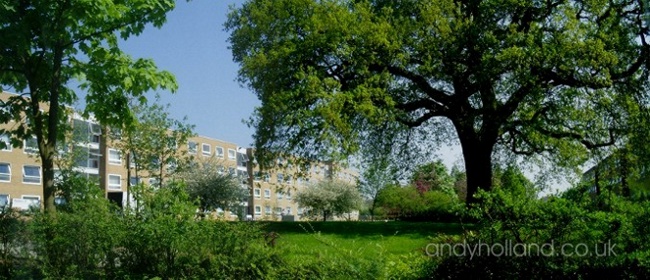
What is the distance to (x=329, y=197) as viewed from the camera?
57.8 m

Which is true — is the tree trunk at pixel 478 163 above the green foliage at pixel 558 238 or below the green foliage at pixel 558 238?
above

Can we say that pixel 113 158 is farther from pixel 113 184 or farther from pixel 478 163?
pixel 478 163

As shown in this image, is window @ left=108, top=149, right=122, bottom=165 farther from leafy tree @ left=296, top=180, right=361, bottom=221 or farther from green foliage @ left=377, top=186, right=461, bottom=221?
green foliage @ left=377, top=186, right=461, bottom=221

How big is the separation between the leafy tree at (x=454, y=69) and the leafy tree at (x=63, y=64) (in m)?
8.47

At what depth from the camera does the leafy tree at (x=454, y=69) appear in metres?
21.0

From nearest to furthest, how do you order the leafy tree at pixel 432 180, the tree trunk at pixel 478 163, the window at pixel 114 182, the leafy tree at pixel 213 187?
the tree trunk at pixel 478 163
the leafy tree at pixel 432 180
the leafy tree at pixel 213 187
the window at pixel 114 182

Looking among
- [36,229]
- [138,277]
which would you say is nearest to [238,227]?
[138,277]

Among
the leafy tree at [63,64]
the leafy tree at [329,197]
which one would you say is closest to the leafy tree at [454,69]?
the leafy tree at [63,64]

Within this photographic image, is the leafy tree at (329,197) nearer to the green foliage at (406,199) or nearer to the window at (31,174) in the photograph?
the green foliage at (406,199)

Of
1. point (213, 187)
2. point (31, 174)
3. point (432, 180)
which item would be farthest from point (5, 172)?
point (432, 180)

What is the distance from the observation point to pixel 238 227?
7.43 metres

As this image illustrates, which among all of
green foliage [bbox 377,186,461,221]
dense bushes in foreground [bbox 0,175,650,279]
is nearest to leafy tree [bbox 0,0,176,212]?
dense bushes in foreground [bbox 0,175,650,279]

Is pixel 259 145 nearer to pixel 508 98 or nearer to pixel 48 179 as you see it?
pixel 508 98

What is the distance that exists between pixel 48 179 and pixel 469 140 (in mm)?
17235
